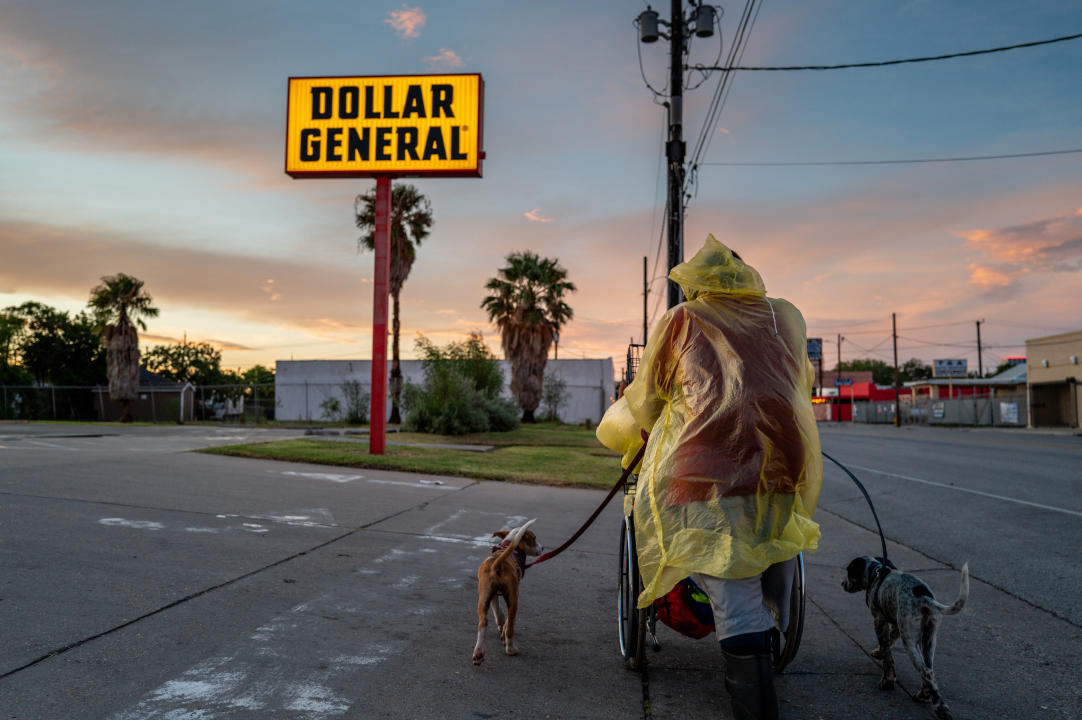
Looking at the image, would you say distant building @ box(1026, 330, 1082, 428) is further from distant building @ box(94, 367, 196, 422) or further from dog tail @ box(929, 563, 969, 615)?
distant building @ box(94, 367, 196, 422)

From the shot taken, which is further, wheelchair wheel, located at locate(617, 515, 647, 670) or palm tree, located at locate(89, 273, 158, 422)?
palm tree, located at locate(89, 273, 158, 422)

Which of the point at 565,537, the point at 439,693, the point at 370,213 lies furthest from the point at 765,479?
the point at 370,213

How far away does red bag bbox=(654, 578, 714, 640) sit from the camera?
331 centimetres

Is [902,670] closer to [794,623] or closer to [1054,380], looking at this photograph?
[794,623]

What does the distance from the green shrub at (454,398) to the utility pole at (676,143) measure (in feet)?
38.4

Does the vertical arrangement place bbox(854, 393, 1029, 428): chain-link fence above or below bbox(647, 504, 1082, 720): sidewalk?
above

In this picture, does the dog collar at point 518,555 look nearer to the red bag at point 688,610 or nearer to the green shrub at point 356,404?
the red bag at point 688,610

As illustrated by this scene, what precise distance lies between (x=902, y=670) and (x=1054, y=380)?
4544 centimetres

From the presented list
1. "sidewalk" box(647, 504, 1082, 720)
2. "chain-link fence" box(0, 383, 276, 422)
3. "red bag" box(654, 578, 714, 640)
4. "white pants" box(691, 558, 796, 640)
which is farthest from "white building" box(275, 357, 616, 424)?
"white pants" box(691, 558, 796, 640)

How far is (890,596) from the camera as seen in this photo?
3.23 meters

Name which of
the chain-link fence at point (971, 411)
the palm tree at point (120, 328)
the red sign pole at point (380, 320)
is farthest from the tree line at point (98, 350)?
the chain-link fence at point (971, 411)

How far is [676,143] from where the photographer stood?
1404 centimetres

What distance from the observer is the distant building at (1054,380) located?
37.8m

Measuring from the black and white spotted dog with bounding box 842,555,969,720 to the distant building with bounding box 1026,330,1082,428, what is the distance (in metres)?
43.0
